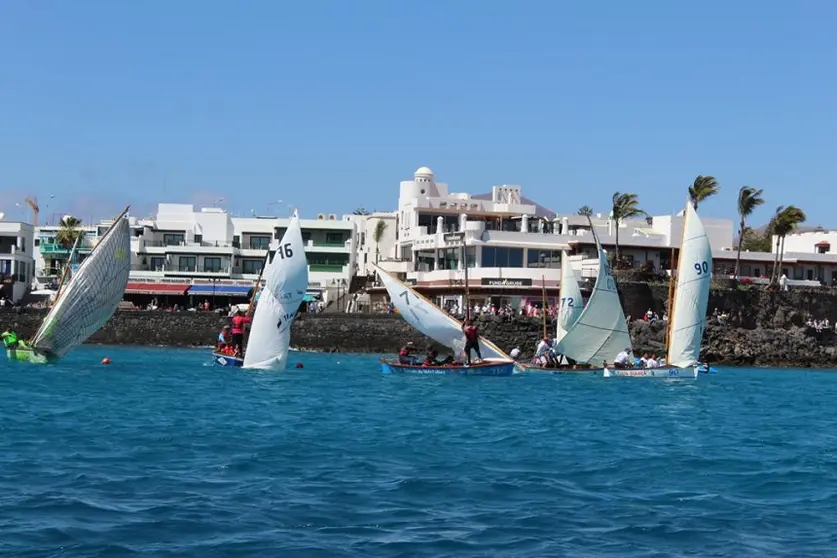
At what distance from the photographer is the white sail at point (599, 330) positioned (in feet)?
192

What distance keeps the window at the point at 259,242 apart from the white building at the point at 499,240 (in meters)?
11.2

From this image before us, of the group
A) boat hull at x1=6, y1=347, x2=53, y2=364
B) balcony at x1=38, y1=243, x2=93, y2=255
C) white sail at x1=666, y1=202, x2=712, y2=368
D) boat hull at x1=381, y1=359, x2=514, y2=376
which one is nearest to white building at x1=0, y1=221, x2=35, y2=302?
balcony at x1=38, y1=243, x2=93, y2=255

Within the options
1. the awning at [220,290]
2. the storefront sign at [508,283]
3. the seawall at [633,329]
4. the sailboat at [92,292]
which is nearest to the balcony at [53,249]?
the awning at [220,290]

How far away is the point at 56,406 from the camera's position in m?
35.2

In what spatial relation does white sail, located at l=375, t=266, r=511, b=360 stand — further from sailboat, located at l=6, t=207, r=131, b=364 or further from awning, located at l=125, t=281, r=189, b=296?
awning, located at l=125, t=281, r=189, b=296

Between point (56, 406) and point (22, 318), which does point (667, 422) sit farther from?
point (22, 318)

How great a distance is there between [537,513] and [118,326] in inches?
2928

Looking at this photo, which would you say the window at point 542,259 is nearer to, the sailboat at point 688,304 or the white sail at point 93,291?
the sailboat at point 688,304

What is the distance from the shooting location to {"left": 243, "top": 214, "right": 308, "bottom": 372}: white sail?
5044 cm

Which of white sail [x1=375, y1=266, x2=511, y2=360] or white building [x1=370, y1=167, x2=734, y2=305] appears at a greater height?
white building [x1=370, y1=167, x2=734, y2=305]

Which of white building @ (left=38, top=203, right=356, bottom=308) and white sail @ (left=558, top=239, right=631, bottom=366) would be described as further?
white building @ (left=38, top=203, right=356, bottom=308)

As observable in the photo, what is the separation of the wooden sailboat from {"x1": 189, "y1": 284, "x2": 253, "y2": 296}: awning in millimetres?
48586

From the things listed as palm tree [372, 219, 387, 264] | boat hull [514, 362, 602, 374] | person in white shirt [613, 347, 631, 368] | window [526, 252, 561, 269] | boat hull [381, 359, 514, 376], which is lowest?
boat hull [514, 362, 602, 374]

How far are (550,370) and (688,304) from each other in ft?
22.7
